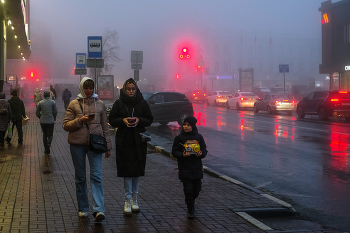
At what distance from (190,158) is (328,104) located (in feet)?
68.6

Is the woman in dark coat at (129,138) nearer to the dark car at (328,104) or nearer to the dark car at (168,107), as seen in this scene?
the dark car at (168,107)

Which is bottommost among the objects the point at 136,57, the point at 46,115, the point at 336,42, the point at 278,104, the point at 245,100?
the point at 46,115

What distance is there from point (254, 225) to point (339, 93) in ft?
70.1

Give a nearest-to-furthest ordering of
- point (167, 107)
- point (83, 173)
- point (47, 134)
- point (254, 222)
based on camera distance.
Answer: point (254, 222) → point (83, 173) → point (47, 134) → point (167, 107)

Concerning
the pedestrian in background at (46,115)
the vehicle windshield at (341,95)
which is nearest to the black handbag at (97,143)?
the pedestrian in background at (46,115)

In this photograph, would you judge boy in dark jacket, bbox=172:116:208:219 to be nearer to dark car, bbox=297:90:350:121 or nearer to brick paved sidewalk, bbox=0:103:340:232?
brick paved sidewalk, bbox=0:103:340:232

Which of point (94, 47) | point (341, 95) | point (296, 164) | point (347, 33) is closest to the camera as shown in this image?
point (296, 164)

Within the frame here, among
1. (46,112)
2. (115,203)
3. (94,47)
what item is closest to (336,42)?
(94,47)

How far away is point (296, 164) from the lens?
10.8 metres

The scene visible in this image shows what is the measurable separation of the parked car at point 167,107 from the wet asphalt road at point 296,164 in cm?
298

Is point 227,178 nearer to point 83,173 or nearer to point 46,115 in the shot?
point 83,173

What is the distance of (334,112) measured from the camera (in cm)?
2484

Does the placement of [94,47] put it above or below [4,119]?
above

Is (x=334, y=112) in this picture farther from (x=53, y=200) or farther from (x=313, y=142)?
(x=53, y=200)
